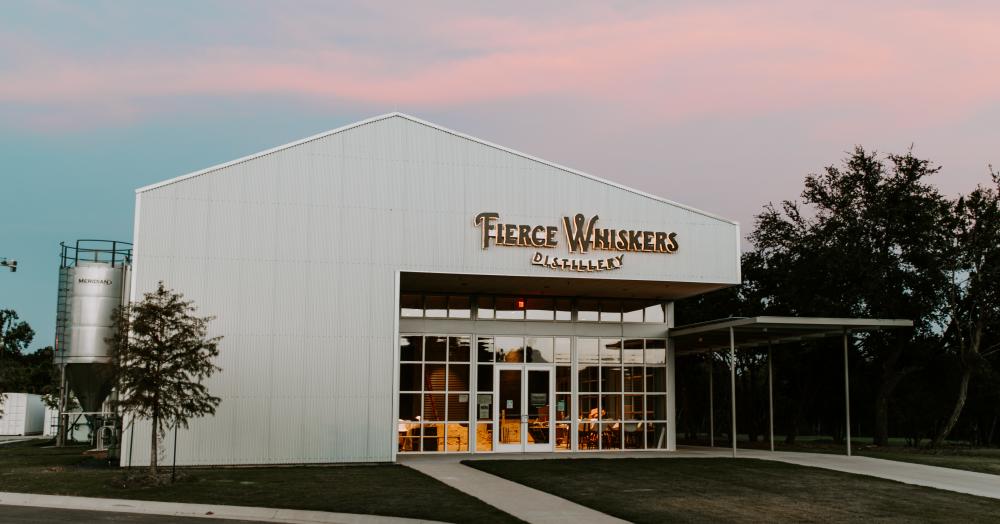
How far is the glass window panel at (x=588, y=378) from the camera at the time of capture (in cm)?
2738

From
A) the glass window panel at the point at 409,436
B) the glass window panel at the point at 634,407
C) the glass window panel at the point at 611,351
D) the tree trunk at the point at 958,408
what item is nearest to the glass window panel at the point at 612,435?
the glass window panel at the point at 634,407

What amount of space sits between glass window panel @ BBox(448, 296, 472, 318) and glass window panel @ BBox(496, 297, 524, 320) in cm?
88

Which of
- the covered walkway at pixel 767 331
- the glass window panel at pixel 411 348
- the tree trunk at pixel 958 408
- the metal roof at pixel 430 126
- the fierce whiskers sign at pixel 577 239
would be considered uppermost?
the metal roof at pixel 430 126

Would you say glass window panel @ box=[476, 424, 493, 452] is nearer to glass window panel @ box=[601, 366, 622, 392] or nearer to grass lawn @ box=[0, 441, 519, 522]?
glass window panel @ box=[601, 366, 622, 392]

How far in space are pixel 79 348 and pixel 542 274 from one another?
39.0 ft

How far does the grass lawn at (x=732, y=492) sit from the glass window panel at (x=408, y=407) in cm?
353

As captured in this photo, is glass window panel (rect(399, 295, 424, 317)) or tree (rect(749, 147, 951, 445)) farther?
tree (rect(749, 147, 951, 445))

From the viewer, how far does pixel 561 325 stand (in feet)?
89.8

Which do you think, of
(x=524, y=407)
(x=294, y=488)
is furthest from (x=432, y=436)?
(x=294, y=488)

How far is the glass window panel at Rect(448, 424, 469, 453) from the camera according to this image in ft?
85.4

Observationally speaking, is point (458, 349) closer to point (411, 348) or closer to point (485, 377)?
point (485, 377)

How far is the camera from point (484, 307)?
26953 mm

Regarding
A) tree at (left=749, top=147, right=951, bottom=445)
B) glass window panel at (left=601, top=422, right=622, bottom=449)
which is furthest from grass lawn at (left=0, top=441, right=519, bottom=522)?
tree at (left=749, top=147, right=951, bottom=445)

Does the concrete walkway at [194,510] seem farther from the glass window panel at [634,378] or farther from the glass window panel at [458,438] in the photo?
the glass window panel at [634,378]
